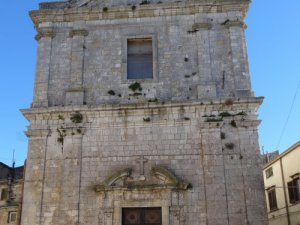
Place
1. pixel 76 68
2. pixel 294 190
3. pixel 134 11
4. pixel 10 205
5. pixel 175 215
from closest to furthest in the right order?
pixel 175 215 < pixel 76 68 < pixel 134 11 < pixel 294 190 < pixel 10 205

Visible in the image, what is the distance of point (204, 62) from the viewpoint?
1305 centimetres

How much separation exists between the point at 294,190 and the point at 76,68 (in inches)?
458

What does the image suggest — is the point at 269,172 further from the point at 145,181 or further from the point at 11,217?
the point at 11,217

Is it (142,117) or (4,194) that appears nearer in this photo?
(142,117)

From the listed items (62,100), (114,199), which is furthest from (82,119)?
(114,199)

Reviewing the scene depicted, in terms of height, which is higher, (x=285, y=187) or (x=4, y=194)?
(x=4, y=194)

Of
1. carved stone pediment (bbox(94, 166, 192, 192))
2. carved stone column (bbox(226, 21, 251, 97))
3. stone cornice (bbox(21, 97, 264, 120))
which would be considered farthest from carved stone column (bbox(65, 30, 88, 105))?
carved stone column (bbox(226, 21, 251, 97))

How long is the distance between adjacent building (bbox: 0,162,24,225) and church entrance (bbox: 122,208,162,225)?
23.2 meters

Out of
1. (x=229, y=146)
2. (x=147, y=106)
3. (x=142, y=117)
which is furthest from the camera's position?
(x=142, y=117)

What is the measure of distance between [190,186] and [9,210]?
91.2ft

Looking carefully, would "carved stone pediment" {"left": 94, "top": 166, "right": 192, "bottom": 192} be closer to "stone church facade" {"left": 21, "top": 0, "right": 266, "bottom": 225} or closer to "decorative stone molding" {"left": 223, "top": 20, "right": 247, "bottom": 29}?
"stone church facade" {"left": 21, "top": 0, "right": 266, "bottom": 225}

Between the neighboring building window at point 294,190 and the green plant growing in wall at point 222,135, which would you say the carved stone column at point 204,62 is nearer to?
the green plant growing in wall at point 222,135

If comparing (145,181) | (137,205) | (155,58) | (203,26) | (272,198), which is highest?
(203,26)

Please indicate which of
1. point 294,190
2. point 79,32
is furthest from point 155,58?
point 294,190
